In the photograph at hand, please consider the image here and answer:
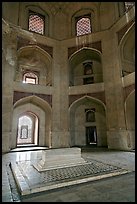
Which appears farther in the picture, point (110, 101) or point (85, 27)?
point (85, 27)

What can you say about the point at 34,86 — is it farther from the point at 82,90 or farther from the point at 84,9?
the point at 84,9

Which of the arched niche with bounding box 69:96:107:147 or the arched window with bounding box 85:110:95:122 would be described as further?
the arched window with bounding box 85:110:95:122

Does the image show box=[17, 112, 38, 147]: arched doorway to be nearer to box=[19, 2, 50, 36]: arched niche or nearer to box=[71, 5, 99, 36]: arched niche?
box=[19, 2, 50, 36]: arched niche

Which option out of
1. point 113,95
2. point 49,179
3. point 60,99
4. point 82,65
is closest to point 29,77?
point 60,99

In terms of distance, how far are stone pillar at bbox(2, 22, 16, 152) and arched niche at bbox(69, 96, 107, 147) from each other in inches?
173

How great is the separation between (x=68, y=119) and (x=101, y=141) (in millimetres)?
3183

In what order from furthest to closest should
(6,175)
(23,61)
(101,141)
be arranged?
(23,61), (101,141), (6,175)

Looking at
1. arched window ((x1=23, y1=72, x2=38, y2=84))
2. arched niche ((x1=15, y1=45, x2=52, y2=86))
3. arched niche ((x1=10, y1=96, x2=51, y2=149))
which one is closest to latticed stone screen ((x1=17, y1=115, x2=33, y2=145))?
arched niche ((x1=10, y1=96, x2=51, y2=149))

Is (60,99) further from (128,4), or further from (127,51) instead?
(128,4)

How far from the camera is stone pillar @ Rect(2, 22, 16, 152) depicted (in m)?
9.35

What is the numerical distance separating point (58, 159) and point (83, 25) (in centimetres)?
1213

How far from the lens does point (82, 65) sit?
44.9 feet

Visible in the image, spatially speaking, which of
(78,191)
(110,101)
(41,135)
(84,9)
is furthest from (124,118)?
(84,9)

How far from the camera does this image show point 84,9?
13.4 m
